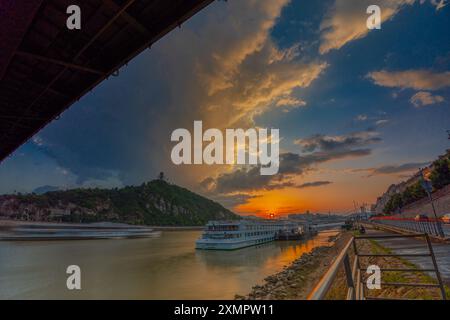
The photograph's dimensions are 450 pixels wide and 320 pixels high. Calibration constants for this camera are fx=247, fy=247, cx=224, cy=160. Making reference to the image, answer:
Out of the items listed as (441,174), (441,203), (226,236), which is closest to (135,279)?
(226,236)

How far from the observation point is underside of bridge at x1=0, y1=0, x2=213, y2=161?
26.3 feet

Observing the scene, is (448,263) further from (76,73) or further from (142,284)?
(142,284)

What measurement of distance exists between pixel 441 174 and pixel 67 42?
6635cm

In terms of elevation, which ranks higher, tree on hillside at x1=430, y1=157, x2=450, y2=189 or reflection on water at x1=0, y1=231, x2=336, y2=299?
tree on hillside at x1=430, y1=157, x2=450, y2=189

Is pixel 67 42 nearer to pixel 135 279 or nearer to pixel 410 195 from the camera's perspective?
pixel 135 279

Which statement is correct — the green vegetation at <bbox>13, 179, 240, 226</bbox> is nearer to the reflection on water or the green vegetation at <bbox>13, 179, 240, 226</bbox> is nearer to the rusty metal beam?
the reflection on water

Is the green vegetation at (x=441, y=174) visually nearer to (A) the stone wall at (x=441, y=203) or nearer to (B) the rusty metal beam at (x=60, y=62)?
(A) the stone wall at (x=441, y=203)

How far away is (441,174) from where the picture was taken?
5138 centimetres

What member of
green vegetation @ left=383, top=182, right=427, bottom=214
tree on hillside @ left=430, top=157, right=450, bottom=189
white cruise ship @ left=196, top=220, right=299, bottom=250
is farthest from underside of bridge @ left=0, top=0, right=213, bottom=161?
green vegetation @ left=383, top=182, right=427, bottom=214

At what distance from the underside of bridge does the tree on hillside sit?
6254 centimetres

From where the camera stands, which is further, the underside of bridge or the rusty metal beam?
the rusty metal beam

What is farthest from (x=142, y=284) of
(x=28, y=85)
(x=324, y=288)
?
(x=324, y=288)

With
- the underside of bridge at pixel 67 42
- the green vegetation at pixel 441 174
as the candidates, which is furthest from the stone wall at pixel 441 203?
the underside of bridge at pixel 67 42
